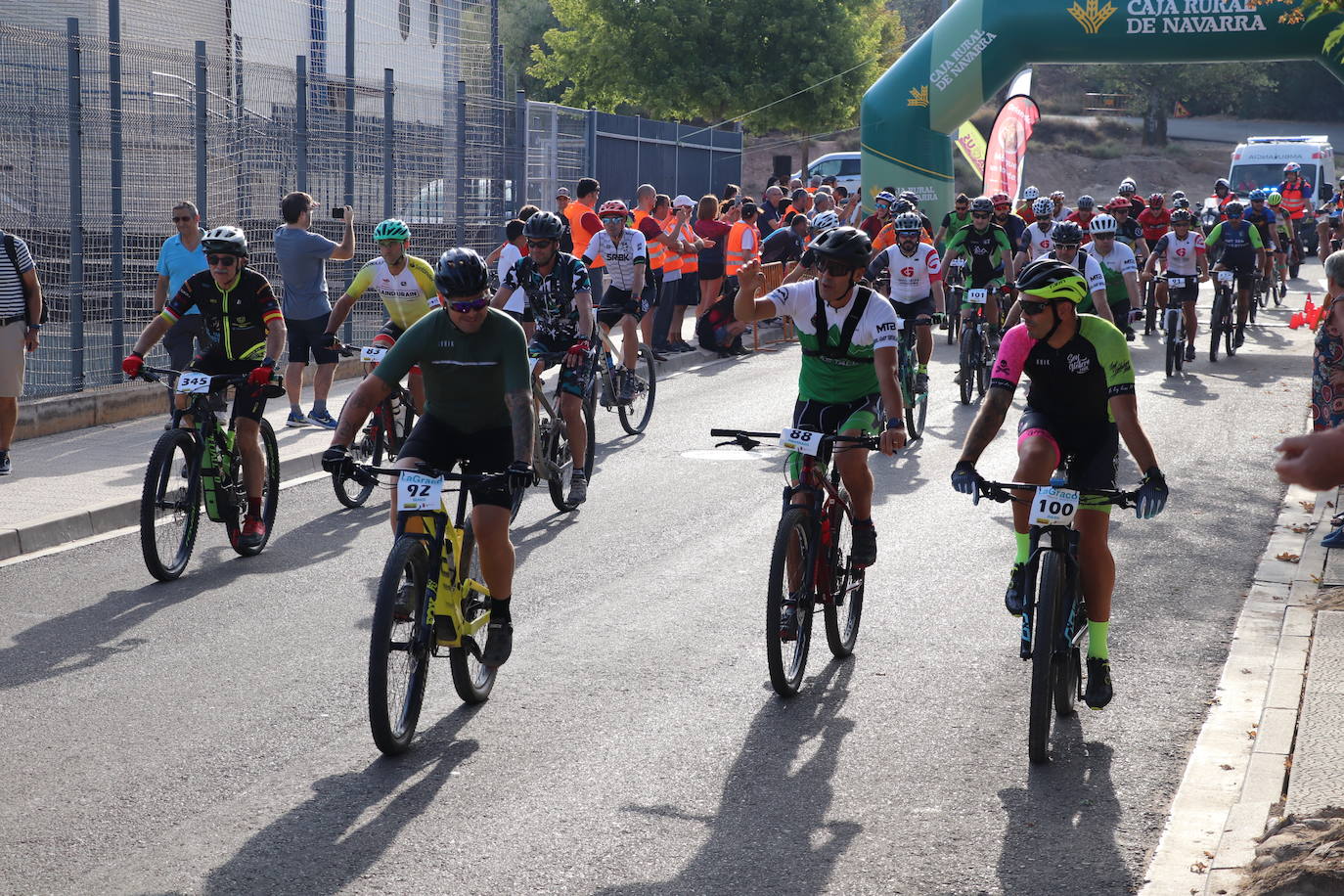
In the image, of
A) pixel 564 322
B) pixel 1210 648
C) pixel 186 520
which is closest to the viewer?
pixel 1210 648

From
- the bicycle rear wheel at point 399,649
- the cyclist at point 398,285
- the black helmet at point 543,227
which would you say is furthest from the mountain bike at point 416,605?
the cyclist at point 398,285

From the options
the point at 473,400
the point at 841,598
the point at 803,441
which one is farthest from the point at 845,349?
the point at 473,400

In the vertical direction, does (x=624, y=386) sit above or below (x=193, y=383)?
below

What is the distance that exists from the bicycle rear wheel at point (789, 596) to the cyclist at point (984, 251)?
31.3 feet

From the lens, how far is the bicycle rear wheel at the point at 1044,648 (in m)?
5.57

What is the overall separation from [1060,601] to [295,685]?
3.16m

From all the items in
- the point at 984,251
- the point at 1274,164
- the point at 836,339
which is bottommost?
the point at 836,339

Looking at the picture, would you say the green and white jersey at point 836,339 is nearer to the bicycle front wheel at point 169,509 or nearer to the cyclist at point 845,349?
the cyclist at point 845,349

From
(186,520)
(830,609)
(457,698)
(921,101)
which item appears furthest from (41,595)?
(921,101)

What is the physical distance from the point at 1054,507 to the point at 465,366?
2309 mm

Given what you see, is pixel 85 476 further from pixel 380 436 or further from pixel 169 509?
pixel 169 509

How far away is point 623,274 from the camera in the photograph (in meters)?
14.0

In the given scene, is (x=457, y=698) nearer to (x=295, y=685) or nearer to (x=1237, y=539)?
(x=295, y=685)

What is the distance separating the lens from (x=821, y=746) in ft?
19.7
